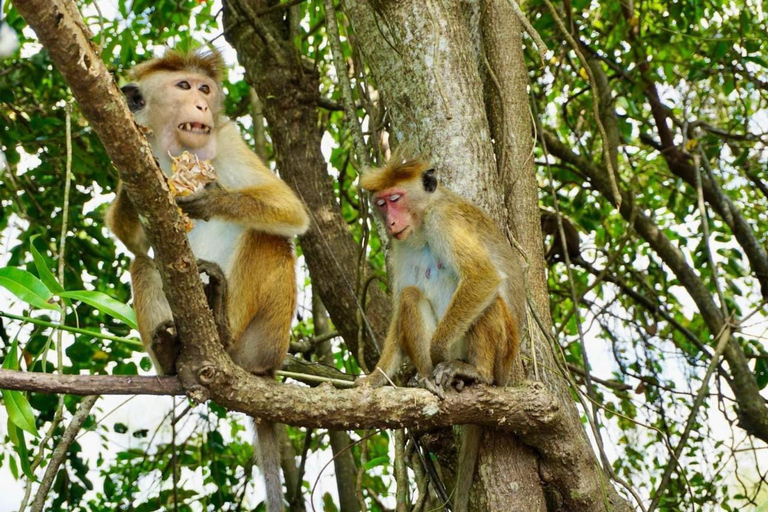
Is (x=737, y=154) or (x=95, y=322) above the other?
(x=737, y=154)

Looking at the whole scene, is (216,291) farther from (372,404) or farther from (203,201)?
(372,404)

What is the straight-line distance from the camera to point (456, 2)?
5.14 meters

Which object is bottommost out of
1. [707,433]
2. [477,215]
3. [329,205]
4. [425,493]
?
[425,493]

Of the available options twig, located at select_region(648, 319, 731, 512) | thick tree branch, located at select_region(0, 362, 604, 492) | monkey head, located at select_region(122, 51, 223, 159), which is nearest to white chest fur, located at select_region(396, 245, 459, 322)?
thick tree branch, located at select_region(0, 362, 604, 492)

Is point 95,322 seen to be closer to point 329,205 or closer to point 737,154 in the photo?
point 329,205

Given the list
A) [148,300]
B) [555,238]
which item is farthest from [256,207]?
[555,238]

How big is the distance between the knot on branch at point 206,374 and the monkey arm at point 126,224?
1.32 m

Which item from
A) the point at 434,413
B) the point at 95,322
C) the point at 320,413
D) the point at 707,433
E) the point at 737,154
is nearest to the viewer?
the point at 320,413

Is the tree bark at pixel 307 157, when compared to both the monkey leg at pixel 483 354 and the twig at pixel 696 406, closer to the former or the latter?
the monkey leg at pixel 483 354

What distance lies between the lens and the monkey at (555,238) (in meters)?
7.85

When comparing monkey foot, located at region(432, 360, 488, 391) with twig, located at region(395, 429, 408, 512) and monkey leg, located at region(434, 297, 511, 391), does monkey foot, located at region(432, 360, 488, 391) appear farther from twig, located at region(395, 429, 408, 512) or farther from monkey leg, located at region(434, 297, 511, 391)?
twig, located at region(395, 429, 408, 512)

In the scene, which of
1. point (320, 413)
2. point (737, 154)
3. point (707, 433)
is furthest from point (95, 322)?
point (737, 154)

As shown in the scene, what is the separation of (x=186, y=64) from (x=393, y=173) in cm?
130

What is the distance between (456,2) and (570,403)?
2.38 meters
